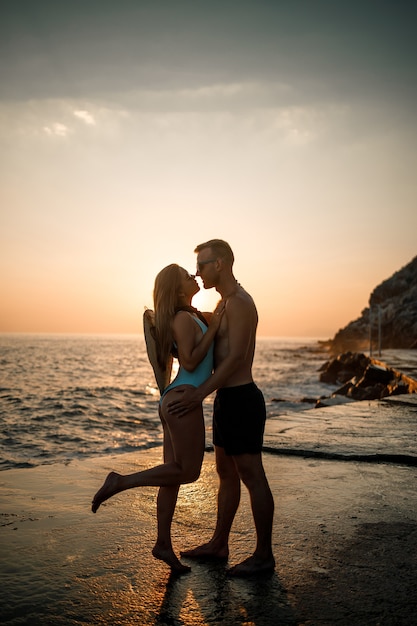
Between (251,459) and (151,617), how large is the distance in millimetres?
989

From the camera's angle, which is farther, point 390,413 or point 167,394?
point 390,413

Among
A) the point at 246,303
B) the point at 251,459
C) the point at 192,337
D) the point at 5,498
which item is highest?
the point at 246,303

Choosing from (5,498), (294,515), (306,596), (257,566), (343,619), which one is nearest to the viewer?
(343,619)

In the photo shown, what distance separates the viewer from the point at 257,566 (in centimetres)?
276

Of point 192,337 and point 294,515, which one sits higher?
point 192,337

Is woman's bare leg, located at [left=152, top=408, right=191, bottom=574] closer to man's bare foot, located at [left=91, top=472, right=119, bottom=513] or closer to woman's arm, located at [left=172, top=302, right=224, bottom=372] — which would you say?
man's bare foot, located at [left=91, top=472, right=119, bottom=513]

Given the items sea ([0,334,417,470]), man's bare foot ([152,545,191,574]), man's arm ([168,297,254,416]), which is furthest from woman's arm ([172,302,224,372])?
sea ([0,334,417,470])

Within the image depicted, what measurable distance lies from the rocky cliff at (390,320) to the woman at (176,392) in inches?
1326

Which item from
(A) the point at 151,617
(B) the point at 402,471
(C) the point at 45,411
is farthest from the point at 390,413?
(C) the point at 45,411

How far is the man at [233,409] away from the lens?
2867 millimetres

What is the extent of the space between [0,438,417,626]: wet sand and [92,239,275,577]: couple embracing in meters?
0.20

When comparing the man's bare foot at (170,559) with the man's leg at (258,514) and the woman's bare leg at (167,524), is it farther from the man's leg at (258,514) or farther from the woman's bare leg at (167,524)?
the man's leg at (258,514)

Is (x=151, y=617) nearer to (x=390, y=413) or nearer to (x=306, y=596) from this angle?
(x=306, y=596)

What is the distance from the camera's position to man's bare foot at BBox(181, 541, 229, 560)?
9.87 feet
